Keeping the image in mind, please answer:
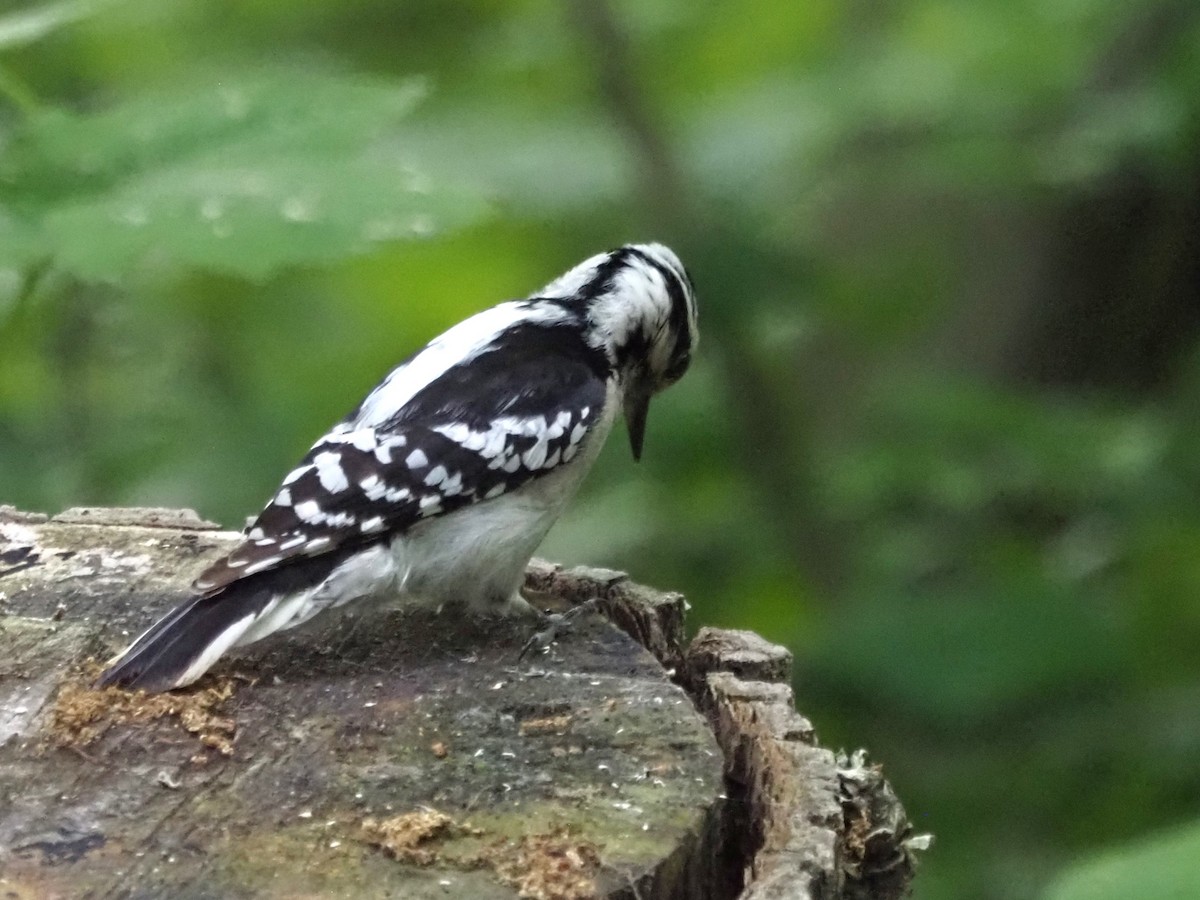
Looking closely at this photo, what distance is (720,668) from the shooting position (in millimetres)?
2303

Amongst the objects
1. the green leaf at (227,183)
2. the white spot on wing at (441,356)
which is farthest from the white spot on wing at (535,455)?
the green leaf at (227,183)

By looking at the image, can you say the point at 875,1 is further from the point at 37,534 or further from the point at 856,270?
the point at 37,534

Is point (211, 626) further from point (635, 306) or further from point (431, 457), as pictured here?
point (635, 306)

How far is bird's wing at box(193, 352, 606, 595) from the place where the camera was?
2.28m

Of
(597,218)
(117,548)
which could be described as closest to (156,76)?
(597,218)

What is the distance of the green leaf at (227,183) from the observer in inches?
84.2

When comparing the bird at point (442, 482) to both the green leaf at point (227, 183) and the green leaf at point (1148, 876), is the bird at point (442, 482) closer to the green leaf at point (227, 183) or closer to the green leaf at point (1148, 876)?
the green leaf at point (227, 183)

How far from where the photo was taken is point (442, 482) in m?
2.45

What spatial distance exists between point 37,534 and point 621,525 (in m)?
2.46

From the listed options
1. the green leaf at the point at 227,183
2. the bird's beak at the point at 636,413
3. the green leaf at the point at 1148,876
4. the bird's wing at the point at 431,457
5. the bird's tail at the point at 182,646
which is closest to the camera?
the green leaf at the point at 1148,876

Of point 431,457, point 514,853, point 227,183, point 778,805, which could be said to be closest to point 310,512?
point 431,457

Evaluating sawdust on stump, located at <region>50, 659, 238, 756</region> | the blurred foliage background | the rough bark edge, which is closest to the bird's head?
the blurred foliage background

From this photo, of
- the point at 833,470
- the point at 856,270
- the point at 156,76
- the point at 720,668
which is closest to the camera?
the point at 720,668

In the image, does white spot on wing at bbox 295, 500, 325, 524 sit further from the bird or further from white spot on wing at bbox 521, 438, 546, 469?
white spot on wing at bbox 521, 438, 546, 469
